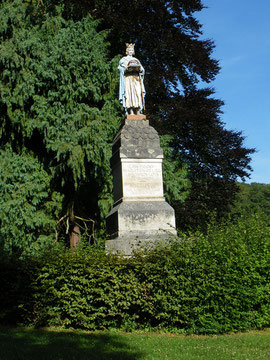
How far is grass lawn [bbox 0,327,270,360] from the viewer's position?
19.2 feet

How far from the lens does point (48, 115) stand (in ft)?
53.3

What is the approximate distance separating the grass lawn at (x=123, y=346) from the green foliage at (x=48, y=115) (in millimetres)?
8750

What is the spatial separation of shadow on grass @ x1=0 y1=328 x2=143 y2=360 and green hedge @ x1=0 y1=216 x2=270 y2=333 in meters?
0.54

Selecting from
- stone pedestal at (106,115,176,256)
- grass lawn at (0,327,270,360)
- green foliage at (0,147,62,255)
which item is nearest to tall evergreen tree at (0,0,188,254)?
green foliage at (0,147,62,255)

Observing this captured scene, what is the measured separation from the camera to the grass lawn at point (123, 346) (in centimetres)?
584

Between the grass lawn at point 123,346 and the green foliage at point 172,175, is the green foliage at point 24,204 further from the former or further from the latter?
the grass lawn at point 123,346

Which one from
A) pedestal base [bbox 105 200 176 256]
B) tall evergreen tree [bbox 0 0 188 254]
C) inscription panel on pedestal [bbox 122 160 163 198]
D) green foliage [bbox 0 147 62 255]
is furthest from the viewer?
tall evergreen tree [bbox 0 0 188 254]

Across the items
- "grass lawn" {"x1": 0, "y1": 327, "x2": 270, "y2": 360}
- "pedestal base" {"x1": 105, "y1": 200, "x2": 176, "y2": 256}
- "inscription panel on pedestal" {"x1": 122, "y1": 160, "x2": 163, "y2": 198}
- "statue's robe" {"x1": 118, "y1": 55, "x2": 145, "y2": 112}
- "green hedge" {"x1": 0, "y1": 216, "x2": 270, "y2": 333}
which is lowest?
"grass lawn" {"x1": 0, "y1": 327, "x2": 270, "y2": 360}

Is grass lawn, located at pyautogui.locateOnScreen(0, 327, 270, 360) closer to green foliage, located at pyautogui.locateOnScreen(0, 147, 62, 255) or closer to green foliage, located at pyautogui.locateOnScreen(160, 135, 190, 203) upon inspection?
green foliage, located at pyautogui.locateOnScreen(0, 147, 62, 255)

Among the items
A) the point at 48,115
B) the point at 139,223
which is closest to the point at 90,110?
the point at 48,115

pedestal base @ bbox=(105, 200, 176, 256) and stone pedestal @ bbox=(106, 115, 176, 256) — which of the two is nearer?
pedestal base @ bbox=(105, 200, 176, 256)

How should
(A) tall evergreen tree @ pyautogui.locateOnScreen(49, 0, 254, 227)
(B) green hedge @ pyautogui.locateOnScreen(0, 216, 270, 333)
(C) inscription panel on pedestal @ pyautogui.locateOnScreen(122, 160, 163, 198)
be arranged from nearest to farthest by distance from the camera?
1. (B) green hedge @ pyautogui.locateOnScreen(0, 216, 270, 333)
2. (C) inscription panel on pedestal @ pyautogui.locateOnScreen(122, 160, 163, 198)
3. (A) tall evergreen tree @ pyautogui.locateOnScreen(49, 0, 254, 227)

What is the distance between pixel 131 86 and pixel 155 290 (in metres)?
5.70

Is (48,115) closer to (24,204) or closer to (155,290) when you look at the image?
(24,204)
